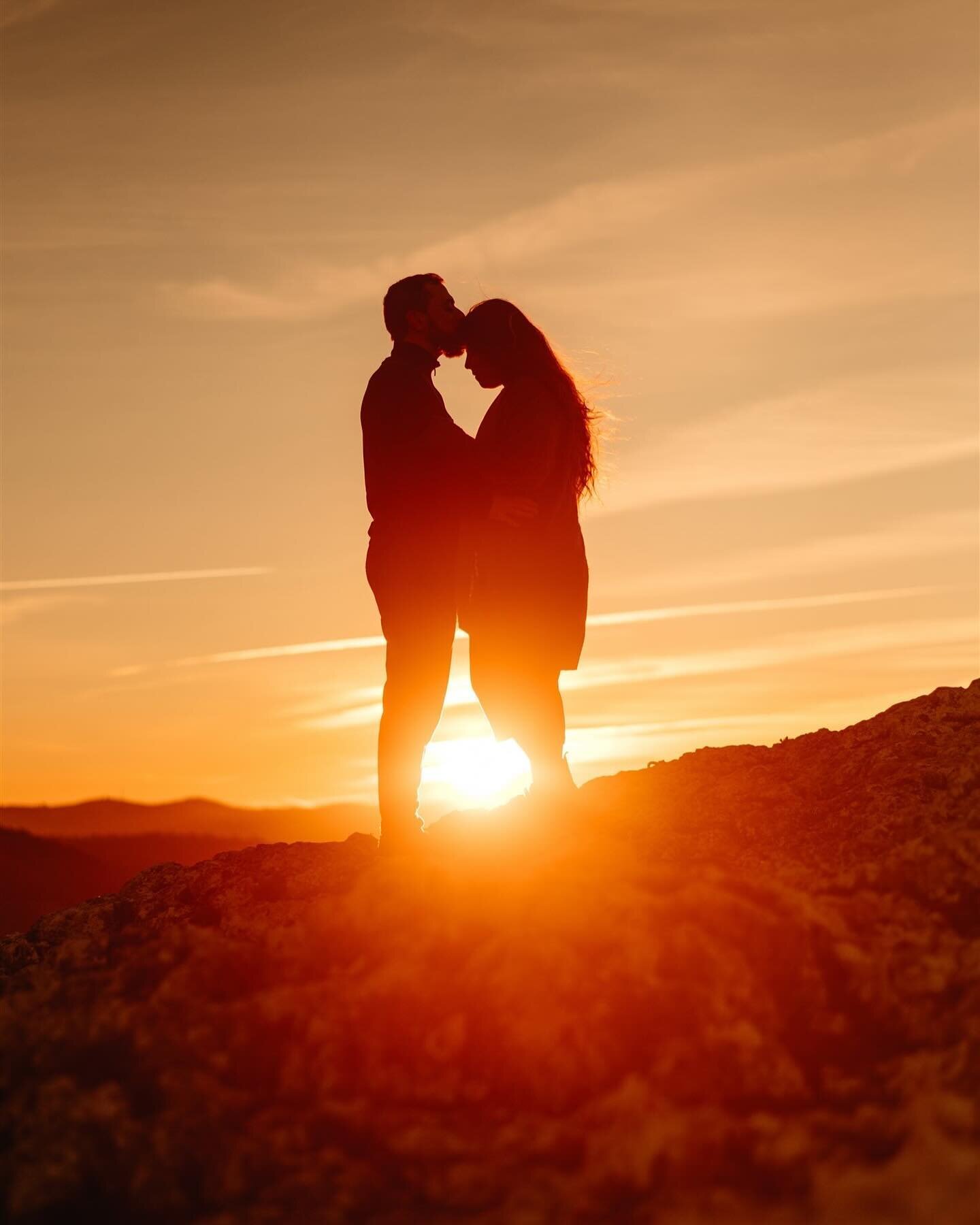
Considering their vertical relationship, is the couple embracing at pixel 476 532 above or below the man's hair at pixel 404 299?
below

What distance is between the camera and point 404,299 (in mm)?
7766

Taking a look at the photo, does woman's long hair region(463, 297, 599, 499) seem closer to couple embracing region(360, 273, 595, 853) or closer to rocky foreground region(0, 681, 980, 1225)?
couple embracing region(360, 273, 595, 853)

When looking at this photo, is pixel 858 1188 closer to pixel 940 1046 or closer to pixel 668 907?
pixel 940 1046

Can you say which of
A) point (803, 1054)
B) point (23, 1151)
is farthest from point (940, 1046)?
point (23, 1151)

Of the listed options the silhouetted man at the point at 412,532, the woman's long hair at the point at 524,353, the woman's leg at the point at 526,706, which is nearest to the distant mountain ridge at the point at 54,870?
the woman's leg at the point at 526,706

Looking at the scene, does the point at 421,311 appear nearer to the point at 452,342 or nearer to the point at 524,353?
the point at 452,342

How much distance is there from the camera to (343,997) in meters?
4.32

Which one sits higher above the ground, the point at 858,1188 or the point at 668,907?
the point at 668,907

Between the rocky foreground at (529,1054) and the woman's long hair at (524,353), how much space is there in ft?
12.2

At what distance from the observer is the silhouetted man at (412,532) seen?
7469mm

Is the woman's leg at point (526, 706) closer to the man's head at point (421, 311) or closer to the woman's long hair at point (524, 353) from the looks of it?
the woman's long hair at point (524, 353)

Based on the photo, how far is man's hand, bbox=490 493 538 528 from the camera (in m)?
7.89

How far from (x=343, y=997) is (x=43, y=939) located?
17.3ft

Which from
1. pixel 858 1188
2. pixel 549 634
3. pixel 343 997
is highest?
pixel 549 634
